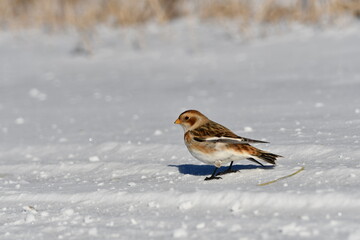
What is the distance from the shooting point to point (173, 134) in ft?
17.9

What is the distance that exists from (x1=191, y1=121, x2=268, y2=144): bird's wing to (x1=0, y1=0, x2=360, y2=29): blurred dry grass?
5675 millimetres

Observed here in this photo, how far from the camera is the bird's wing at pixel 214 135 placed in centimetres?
380

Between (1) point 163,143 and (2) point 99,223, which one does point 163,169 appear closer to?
(1) point 163,143

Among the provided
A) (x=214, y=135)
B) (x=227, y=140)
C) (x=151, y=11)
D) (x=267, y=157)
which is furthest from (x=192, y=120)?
(x=151, y=11)

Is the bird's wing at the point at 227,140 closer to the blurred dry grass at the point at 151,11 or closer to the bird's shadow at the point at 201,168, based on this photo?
the bird's shadow at the point at 201,168

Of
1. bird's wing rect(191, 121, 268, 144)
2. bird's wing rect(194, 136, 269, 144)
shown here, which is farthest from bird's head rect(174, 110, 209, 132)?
bird's wing rect(194, 136, 269, 144)

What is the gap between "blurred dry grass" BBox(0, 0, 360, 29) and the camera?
9.84 metres

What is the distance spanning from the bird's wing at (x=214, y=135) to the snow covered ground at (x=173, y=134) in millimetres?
219

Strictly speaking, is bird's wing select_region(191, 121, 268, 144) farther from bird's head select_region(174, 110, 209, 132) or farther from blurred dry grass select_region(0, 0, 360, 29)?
blurred dry grass select_region(0, 0, 360, 29)

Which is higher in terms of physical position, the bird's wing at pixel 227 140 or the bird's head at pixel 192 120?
the bird's head at pixel 192 120

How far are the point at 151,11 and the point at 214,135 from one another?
7954 mm

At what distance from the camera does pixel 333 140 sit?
445 cm

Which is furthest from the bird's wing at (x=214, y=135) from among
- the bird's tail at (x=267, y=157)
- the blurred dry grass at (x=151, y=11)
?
the blurred dry grass at (x=151, y=11)

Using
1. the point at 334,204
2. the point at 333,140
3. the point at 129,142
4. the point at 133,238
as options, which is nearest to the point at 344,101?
the point at 333,140
